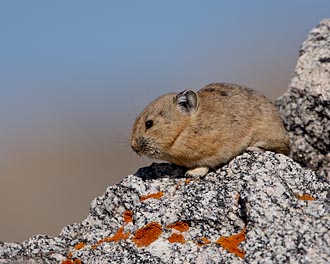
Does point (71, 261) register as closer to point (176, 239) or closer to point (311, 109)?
point (176, 239)

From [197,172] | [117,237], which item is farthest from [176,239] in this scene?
[197,172]

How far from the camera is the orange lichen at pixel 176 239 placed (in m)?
6.98

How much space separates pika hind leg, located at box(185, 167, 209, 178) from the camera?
335 inches

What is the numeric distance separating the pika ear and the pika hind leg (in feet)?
2.85

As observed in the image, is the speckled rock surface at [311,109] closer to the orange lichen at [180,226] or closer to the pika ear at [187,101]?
the pika ear at [187,101]

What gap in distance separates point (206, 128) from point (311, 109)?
136cm

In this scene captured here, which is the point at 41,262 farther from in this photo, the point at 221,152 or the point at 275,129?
the point at 275,129

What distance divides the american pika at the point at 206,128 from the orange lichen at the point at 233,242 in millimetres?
2073

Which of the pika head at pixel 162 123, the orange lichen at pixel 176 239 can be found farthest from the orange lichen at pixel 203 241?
the pika head at pixel 162 123

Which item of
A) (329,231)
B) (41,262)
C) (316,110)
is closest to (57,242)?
(41,262)

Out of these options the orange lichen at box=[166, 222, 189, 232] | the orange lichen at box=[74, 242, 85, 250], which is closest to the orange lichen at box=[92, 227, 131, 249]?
the orange lichen at box=[74, 242, 85, 250]

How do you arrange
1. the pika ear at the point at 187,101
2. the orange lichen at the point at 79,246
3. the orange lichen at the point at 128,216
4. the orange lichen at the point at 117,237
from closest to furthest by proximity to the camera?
the orange lichen at the point at 117,237
the orange lichen at the point at 79,246
the orange lichen at the point at 128,216
the pika ear at the point at 187,101

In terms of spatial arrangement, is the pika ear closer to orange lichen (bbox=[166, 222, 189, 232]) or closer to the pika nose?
the pika nose

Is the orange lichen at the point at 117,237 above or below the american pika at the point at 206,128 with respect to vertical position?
below
